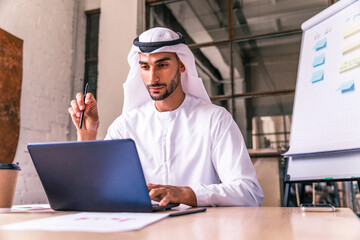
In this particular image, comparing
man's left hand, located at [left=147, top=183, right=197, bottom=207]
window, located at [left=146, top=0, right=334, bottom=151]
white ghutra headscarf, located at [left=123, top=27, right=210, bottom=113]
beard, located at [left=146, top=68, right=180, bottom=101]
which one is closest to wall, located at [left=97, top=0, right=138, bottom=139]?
window, located at [left=146, top=0, right=334, bottom=151]

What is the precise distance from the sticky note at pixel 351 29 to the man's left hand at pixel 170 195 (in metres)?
1.37

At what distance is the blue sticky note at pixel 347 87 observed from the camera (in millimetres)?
1756

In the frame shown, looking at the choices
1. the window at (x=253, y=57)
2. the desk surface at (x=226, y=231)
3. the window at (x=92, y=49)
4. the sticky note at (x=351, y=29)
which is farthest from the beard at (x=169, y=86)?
the window at (x=92, y=49)

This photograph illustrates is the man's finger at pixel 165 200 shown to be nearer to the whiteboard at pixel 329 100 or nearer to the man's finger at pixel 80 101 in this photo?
the man's finger at pixel 80 101

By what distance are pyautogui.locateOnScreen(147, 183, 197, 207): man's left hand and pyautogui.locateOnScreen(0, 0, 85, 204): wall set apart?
2.53 metres

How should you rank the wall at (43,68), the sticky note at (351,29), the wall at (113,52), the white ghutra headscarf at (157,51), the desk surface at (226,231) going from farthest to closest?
the wall at (113,52), the wall at (43,68), the sticky note at (351,29), the white ghutra headscarf at (157,51), the desk surface at (226,231)

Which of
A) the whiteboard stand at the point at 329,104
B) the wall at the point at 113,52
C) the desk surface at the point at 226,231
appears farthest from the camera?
the wall at the point at 113,52

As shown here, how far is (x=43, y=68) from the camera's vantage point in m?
3.47

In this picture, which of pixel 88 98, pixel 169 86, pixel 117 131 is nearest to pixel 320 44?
pixel 169 86

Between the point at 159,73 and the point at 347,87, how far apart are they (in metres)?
0.97

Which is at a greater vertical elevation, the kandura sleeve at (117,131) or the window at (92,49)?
the window at (92,49)

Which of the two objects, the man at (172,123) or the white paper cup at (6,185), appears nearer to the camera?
the white paper cup at (6,185)

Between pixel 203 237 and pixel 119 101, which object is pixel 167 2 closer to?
pixel 119 101

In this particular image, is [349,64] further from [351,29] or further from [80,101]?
[80,101]
